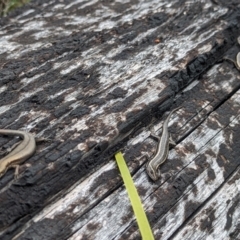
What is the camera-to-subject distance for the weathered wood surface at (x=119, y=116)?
255 cm

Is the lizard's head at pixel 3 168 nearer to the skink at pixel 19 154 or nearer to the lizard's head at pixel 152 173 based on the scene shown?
the skink at pixel 19 154

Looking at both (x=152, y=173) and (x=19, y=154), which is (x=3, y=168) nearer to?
(x=19, y=154)

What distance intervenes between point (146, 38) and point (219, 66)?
2.00 feet

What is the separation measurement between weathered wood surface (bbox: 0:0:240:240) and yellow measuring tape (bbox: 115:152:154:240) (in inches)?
1.3

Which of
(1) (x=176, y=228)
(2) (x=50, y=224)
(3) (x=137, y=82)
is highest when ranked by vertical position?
(3) (x=137, y=82)

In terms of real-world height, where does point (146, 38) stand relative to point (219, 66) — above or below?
above

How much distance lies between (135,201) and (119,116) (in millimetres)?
619

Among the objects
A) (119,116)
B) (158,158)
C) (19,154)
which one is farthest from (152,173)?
(19,154)

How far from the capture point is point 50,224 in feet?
7.97

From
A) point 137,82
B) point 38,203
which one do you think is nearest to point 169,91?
point 137,82

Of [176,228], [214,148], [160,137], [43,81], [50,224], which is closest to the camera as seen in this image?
[50,224]

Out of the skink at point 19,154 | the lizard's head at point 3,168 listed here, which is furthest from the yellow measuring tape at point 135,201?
the lizard's head at point 3,168

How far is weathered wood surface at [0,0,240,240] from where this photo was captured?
8.37 ft

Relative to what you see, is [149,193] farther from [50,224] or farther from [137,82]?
[137,82]
